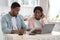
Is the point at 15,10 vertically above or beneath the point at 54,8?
above

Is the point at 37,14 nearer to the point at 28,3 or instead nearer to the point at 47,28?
the point at 47,28

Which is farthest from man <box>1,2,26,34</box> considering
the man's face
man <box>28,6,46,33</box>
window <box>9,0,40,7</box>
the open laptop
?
window <box>9,0,40,7</box>

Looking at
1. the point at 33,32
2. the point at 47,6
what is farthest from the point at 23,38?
the point at 47,6

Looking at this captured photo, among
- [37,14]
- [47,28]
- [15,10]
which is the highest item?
[15,10]

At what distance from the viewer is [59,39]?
250 cm

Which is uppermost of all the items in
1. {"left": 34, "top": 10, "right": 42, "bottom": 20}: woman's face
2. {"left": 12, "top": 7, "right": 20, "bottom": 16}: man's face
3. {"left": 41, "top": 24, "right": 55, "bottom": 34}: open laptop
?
{"left": 12, "top": 7, "right": 20, "bottom": 16}: man's face

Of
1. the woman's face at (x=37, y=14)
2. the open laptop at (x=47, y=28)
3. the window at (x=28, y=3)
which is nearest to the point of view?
the open laptop at (x=47, y=28)

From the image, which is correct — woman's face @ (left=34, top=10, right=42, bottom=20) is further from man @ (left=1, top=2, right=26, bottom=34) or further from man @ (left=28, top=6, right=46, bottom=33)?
man @ (left=1, top=2, right=26, bottom=34)

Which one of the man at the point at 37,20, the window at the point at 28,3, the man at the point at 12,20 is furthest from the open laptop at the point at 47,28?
the window at the point at 28,3

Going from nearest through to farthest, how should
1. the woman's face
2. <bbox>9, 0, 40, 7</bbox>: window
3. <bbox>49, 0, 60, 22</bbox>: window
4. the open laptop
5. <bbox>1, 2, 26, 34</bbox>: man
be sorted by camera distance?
the open laptop → <bbox>1, 2, 26, 34</bbox>: man → the woman's face → <bbox>9, 0, 40, 7</bbox>: window → <bbox>49, 0, 60, 22</bbox>: window

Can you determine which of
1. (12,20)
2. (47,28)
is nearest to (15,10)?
(12,20)

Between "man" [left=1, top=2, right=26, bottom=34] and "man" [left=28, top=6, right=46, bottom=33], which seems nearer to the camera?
"man" [left=1, top=2, right=26, bottom=34]

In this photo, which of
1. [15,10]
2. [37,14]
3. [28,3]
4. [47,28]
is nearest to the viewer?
[47,28]

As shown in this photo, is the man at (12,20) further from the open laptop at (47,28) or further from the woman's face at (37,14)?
the open laptop at (47,28)
